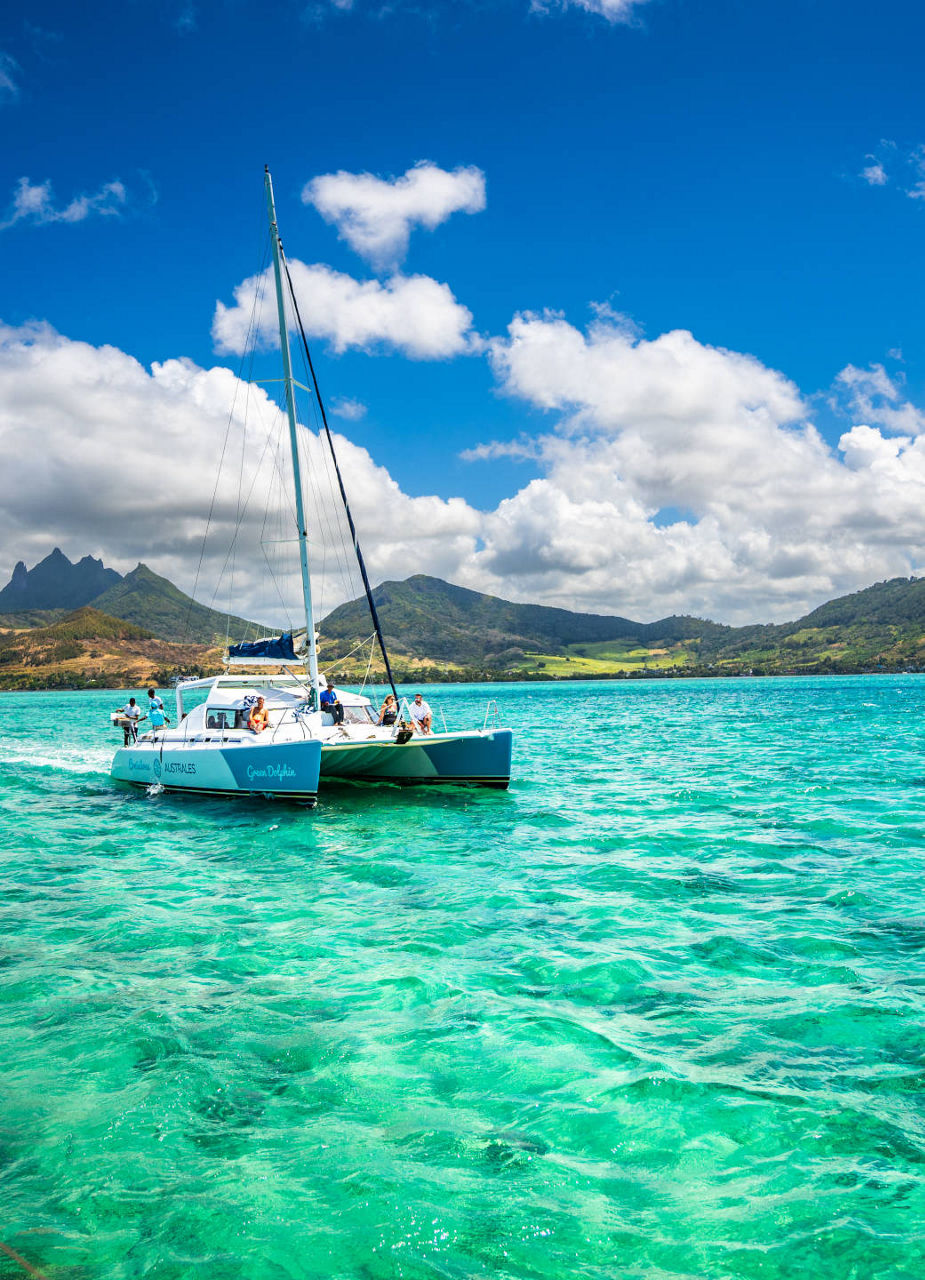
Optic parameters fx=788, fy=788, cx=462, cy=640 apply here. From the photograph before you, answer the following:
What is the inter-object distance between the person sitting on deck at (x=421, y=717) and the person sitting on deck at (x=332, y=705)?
6.77ft

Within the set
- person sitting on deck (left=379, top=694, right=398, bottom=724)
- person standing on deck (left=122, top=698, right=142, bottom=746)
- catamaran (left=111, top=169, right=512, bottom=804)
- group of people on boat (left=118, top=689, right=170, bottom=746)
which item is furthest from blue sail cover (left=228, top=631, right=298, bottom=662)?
person standing on deck (left=122, top=698, right=142, bottom=746)

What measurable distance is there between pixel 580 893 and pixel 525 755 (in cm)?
2262

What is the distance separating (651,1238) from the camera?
166 inches

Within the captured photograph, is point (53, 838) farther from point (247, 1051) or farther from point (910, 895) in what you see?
point (910, 895)

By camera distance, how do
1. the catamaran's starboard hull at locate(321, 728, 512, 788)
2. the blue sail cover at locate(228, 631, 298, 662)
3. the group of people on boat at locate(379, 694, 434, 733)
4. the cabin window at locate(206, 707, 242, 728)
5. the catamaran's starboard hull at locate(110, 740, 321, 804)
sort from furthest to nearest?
1. the blue sail cover at locate(228, 631, 298, 662)
2. the group of people on boat at locate(379, 694, 434, 733)
3. the cabin window at locate(206, 707, 242, 728)
4. the catamaran's starboard hull at locate(321, 728, 512, 788)
5. the catamaran's starboard hull at locate(110, 740, 321, 804)

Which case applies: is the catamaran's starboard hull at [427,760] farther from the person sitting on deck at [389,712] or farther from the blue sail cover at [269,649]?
the blue sail cover at [269,649]

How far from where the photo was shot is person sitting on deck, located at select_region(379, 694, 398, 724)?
23156 mm

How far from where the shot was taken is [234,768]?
20719 millimetres

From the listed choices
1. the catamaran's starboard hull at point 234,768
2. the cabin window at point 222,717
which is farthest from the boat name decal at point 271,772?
the cabin window at point 222,717

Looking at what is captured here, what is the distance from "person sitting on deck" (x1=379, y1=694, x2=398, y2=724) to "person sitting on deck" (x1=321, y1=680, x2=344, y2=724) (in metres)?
1.32

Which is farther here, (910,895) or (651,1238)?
(910,895)

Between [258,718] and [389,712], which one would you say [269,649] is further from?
[389,712]

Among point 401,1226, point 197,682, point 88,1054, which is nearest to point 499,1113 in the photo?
point 401,1226

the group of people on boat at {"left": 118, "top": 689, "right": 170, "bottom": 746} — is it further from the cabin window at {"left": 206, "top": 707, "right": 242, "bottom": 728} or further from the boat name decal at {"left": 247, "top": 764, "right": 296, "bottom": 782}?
the boat name decal at {"left": 247, "top": 764, "right": 296, "bottom": 782}
